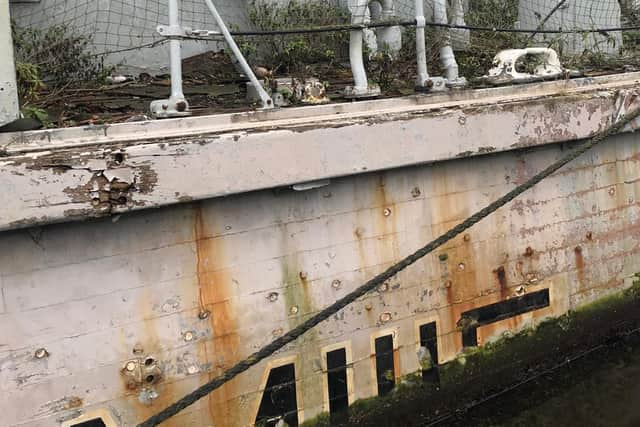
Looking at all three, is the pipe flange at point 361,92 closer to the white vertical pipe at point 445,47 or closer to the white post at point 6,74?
the white vertical pipe at point 445,47

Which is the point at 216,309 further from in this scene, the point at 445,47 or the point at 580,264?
the point at 580,264

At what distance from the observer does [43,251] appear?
2.60 meters

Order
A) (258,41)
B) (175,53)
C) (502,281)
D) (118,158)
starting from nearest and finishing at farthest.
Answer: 1. (118,158)
2. (175,53)
3. (502,281)
4. (258,41)

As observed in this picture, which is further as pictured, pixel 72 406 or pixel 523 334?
pixel 523 334

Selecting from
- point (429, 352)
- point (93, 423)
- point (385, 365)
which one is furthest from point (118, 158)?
point (429, 352)

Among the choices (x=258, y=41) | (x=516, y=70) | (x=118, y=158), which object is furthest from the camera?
(x=258, y=41)

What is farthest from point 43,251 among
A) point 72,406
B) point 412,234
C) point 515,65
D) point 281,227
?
point 515,65

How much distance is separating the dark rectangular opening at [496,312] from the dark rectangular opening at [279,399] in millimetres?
1094

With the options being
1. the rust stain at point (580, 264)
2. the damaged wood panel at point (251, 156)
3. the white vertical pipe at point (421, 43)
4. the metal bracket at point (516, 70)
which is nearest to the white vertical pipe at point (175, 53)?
the damaged wood panel at point (251, 156)

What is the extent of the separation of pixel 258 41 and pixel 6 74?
236 cm

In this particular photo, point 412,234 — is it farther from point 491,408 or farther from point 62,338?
point 62,338

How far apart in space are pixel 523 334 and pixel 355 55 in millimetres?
1954

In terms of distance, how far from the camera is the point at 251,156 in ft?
9.20

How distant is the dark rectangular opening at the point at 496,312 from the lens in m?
3.83
